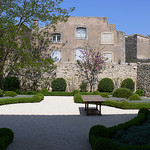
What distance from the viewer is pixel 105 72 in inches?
816

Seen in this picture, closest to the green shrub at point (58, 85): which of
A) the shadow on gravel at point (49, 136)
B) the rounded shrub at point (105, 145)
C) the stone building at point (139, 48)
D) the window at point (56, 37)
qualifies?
the window at point (56, 37)

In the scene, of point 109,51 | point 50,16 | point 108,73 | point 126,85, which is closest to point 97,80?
point 108,73

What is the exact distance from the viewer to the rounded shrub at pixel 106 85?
63.1 ft

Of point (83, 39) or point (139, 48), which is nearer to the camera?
point (83, 39)

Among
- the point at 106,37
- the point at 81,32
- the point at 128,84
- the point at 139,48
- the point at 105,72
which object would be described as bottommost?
the point at 128,84

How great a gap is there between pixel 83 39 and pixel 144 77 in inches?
367

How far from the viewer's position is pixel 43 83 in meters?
20.4

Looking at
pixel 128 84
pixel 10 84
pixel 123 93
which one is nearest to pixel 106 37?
pixel 128 84

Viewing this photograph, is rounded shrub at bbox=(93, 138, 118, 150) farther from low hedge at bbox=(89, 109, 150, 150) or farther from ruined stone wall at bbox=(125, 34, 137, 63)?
ruined stone wall at bbox=(125, 34, 137, 63)

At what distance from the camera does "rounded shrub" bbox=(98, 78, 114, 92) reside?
19.2 metres

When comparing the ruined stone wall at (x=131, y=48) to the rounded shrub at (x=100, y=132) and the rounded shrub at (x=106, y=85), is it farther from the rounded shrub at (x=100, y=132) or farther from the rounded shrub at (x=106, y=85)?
the rounded shrub at (x=100, y=132)

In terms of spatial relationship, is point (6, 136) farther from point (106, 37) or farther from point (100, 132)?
point (106, 37)

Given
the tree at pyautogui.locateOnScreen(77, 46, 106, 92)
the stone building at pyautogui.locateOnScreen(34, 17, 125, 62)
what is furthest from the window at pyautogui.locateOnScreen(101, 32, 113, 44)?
the tree at pyautogui.locateOnScreen(77, 46, 106, 92)

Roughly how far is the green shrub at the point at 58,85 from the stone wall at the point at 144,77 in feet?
27.4
